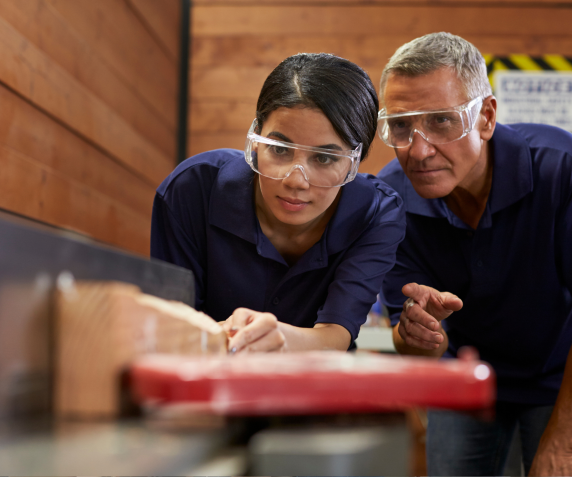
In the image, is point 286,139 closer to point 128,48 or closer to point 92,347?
point 92,347

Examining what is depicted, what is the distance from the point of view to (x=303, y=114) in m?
1.28

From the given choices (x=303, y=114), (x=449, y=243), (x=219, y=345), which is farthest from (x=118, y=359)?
(x=449, y=243)

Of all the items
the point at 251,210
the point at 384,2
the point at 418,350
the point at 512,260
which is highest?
the point at 384,2

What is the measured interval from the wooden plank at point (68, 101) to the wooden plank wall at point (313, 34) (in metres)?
0.71

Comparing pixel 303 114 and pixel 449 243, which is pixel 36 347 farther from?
pixel 449 243

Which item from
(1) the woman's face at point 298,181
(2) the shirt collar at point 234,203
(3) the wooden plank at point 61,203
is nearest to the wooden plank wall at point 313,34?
(3) the wooden plank at point 61,203

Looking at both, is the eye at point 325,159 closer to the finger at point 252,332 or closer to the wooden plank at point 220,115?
the finger at point 252,332

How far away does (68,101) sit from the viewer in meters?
2.51

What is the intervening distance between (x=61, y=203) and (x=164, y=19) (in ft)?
6.25

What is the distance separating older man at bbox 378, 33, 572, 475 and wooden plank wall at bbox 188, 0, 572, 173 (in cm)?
244

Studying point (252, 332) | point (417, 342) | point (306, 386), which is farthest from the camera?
point (417, 342)

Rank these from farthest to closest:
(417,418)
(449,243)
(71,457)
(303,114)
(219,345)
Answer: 1. (417,418)
2. (449,243)
3. (303,114)
4. (219,345)
5. (71,457)

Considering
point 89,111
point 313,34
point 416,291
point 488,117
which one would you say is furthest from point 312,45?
point 416,291

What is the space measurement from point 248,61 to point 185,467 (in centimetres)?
391
